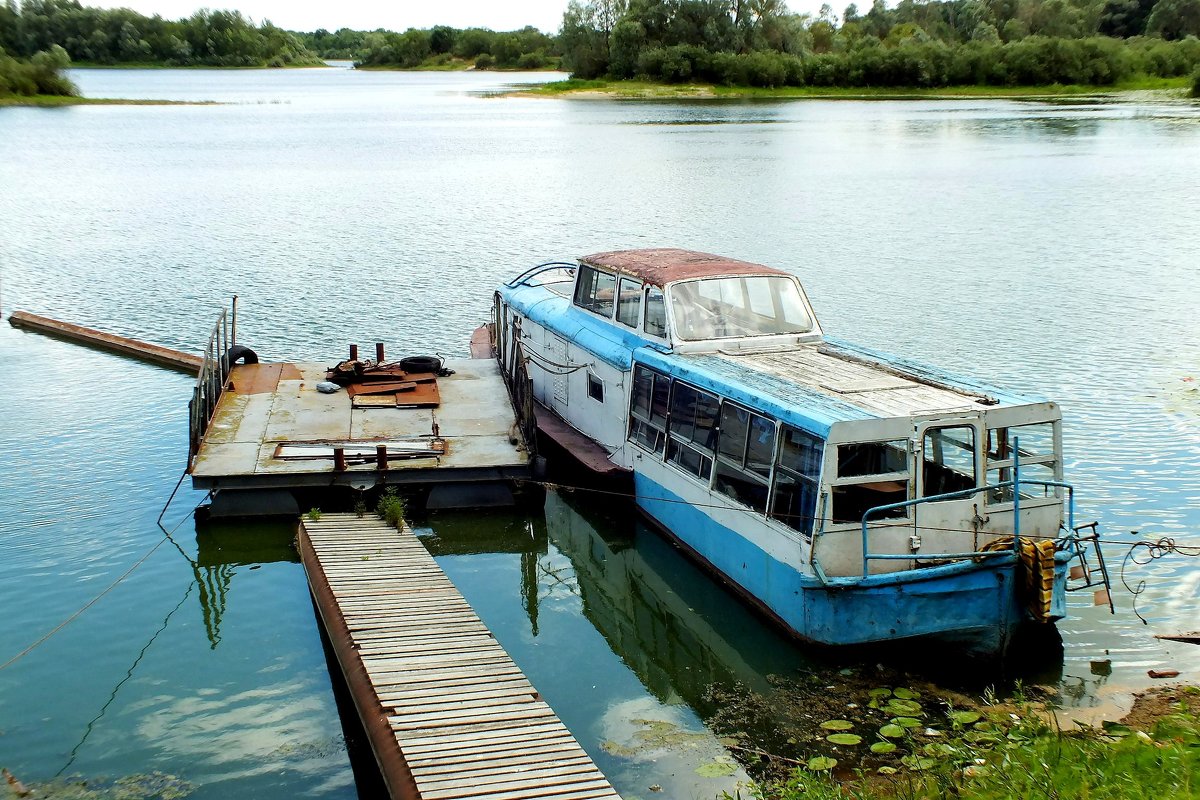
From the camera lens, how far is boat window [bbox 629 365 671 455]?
16.8m

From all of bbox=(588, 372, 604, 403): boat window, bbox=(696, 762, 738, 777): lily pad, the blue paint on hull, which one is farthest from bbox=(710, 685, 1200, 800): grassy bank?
bbox=(588, 372, 604, 403): boat window

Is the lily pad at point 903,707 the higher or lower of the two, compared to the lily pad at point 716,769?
higher

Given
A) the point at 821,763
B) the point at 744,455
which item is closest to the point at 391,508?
the point at 744,455

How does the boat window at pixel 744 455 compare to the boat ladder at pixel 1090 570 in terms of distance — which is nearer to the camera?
the boat ladder at pixel 1090 570

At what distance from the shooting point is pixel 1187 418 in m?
21.5

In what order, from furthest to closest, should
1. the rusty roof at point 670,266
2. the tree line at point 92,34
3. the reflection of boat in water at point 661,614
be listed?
1. the tree line at point 92,34
2. the rusty roof at point 670,266
3. the reflection of boat in water at point 661,614

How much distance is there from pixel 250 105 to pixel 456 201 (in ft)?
261

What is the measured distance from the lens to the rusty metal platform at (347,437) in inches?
679

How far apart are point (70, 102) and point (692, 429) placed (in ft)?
363

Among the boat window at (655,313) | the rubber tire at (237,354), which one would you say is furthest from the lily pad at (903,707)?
the rubber tire at (237,354)

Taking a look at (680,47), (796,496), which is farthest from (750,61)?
(796,496)

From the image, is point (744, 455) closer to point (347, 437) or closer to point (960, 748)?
point (960, 748)

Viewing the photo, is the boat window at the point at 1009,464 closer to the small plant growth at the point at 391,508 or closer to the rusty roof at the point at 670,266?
the rusty roof at the point at 670,266

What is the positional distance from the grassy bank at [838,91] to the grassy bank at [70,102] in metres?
41.2
